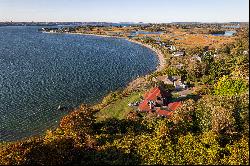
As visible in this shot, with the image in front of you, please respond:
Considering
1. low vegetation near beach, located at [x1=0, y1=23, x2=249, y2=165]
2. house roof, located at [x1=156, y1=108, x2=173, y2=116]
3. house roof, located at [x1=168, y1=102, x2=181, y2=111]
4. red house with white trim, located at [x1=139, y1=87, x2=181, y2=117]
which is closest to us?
low vegetation near beach, located at [x1=0, y1=23, x2=249, y2=165]

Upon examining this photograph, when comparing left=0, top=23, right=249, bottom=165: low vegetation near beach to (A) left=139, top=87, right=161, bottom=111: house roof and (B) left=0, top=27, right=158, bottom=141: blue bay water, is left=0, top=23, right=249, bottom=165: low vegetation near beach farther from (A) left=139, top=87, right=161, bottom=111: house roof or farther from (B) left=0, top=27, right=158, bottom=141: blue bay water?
(B) left=0, top=27, right=158, bottom=141: blue bay water

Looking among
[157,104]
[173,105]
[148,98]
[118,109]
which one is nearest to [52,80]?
[118,109]

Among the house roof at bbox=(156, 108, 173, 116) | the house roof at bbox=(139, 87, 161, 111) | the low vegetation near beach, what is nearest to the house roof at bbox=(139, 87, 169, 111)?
the house roof at bbox=(139, 87, 161, 111)

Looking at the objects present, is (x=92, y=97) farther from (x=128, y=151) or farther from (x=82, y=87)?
(x=128, y=151)

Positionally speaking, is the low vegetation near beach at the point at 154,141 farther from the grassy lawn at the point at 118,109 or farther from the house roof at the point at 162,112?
the grassy lawn at the point at 118,109

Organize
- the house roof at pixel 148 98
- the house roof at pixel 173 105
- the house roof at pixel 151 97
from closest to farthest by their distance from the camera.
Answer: the house roof at pixel 173 105 → the house roof at pixel 148 98 → the house roof at pixel 151 97

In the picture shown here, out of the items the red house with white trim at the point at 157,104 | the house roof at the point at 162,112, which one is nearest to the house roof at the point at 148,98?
the red house with white trim at the point at 157,104
